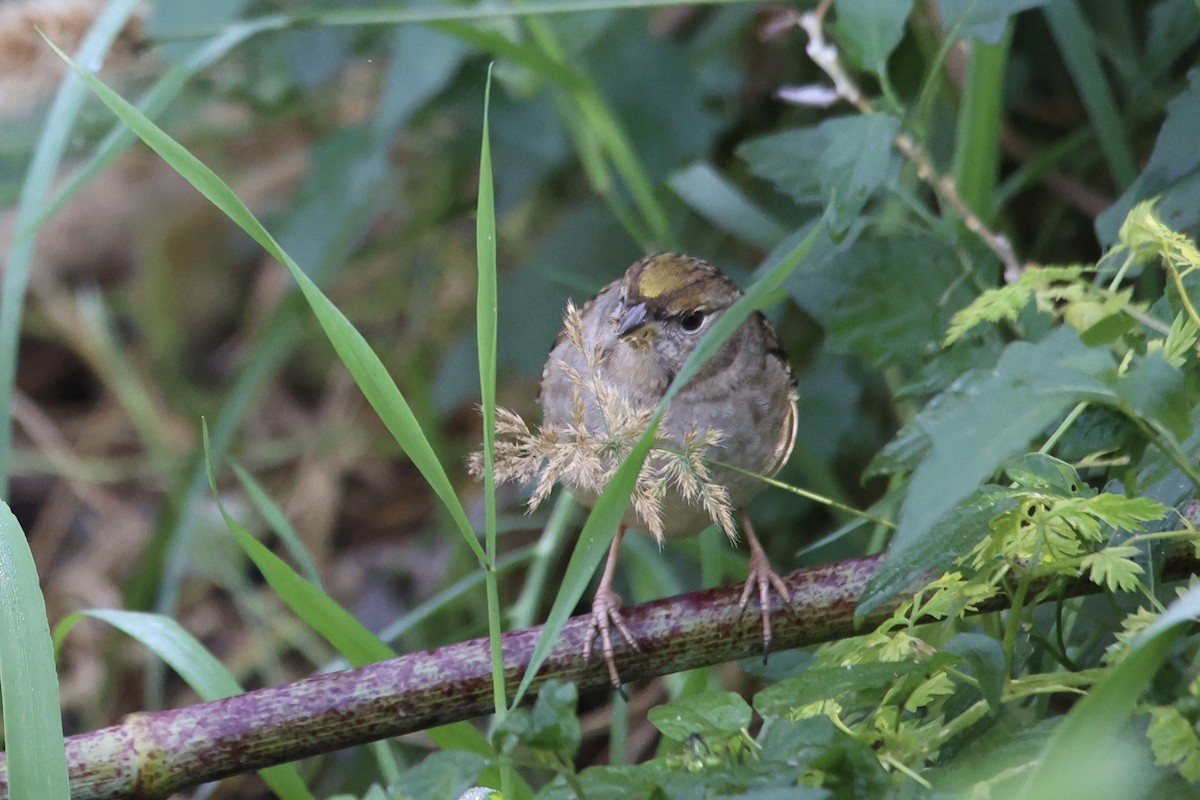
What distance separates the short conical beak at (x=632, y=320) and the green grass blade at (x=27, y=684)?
1179mm

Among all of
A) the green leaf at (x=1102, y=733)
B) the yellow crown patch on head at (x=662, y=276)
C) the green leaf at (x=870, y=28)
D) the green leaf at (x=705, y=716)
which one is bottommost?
the green leaf at (x=1102, y=733)

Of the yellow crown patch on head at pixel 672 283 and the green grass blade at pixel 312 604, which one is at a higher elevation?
the yellow crown patch on head at pixel 672 283

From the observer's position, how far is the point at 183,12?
123 inches

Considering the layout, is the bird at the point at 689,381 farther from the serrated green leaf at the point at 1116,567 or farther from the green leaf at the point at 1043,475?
the serrated green leaf at the point at 1116,567

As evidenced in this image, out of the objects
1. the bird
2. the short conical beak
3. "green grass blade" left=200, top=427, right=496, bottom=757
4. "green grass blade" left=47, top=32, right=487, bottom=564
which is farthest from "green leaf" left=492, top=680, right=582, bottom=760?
the short conical beak

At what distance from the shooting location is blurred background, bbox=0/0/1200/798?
9.29ft

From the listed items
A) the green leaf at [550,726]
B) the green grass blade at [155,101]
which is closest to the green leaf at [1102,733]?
the green leaf at [550,726]

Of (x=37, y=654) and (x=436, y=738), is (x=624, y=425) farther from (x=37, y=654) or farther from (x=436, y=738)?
(x=37, y=654)

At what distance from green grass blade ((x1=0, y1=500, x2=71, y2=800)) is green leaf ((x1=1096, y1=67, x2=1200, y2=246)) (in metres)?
1.72

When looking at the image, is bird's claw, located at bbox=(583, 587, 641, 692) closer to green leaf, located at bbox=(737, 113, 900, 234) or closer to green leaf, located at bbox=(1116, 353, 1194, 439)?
green leaf, located at bbox=(737, 113, 900, 234)

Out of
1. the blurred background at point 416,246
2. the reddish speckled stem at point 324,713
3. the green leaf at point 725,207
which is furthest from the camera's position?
the green leaf at point 725,207

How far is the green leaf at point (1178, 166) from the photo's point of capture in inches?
78.0

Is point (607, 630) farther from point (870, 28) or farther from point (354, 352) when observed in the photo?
point (870, 28)

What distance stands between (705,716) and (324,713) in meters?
0.64
